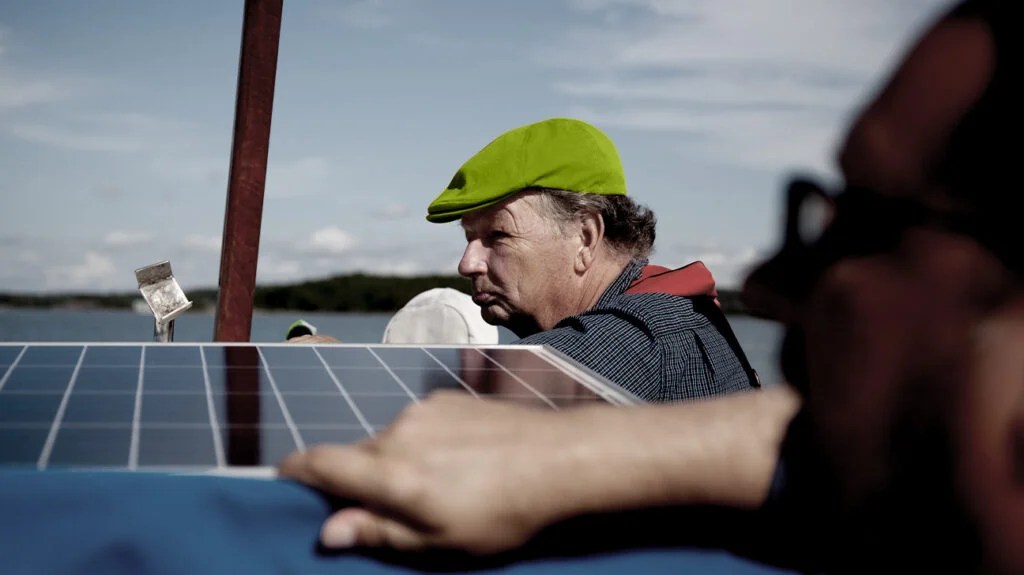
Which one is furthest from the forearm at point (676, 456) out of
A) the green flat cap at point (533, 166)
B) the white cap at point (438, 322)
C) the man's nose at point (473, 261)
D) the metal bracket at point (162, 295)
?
the white cap at point (438, 322)

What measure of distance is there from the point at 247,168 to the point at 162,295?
772 millimetres

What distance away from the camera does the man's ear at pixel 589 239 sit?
Result: 3.71 meters

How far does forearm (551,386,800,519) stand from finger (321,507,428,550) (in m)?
0.15

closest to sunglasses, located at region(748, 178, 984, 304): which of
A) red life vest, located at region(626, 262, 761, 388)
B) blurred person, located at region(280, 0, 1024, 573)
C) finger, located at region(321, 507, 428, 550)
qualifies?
blurred person, located at region(280, 0, 1024, 573)

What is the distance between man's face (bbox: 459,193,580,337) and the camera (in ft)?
12.0

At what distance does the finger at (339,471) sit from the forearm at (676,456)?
0.19 metres

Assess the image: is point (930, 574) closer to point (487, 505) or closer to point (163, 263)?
point (487, 505)

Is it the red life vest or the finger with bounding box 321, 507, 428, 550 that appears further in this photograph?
the red life vest

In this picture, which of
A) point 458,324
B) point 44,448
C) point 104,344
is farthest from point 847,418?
point 458,324

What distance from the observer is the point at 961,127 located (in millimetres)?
A: 823

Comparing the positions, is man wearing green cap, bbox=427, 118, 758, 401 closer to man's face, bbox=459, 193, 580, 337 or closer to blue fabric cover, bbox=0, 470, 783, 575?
man's face, bbox=459, 193, 580, 337

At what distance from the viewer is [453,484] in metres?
1.01

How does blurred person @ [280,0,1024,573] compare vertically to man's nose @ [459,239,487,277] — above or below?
above

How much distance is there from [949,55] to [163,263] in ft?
12.0
